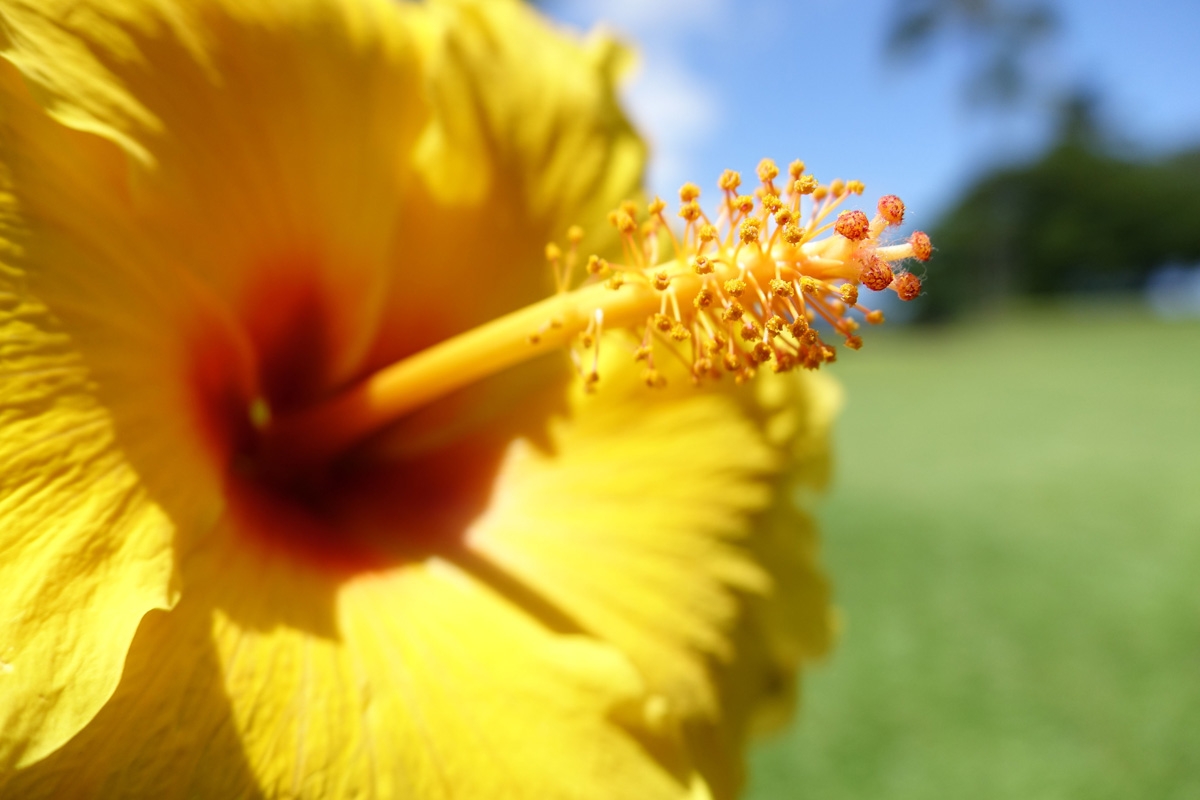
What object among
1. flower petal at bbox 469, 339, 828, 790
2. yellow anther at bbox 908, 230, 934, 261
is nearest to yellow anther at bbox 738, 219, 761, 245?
yellow anther at bbox 908, 230, 934, 261

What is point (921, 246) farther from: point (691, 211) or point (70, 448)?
point (70, 448)

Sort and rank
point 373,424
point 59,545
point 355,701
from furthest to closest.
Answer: point 373,424, point 355,701, point 59,545

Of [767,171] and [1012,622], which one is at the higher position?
[767,171]

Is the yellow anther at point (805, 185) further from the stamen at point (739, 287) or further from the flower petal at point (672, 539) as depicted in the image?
the flower petal at point (672, 539)

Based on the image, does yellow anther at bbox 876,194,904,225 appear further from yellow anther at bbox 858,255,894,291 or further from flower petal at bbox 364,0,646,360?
flower petal at bbox 364,0,646,360

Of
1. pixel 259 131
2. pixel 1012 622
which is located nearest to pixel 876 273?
pixel 259 131

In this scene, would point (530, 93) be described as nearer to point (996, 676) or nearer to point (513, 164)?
point (513, 164)

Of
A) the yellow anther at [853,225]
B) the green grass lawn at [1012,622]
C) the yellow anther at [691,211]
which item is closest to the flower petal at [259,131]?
the yellow anther at [691,211]
